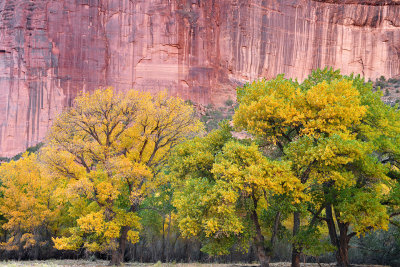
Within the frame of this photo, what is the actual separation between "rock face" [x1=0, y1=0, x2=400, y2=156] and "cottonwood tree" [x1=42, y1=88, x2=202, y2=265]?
129 ft

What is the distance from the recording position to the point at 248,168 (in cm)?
1653

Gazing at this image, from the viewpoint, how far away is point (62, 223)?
32.7 m

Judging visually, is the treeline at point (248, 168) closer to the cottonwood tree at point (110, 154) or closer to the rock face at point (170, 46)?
the cottonwood tree at point (110, 154)

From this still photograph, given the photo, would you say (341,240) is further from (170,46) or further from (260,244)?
(170,46)

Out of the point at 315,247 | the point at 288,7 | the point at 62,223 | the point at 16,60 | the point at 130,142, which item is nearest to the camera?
the point at 315,247

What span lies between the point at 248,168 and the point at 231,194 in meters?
1.24

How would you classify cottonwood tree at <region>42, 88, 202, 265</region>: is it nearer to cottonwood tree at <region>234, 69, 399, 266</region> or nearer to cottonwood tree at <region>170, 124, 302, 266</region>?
cottonwood tree at <region>170, 124, 302, 266</region>

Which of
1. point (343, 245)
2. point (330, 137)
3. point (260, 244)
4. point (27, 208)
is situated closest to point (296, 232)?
point (260, 244)

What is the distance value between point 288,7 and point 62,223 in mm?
53058

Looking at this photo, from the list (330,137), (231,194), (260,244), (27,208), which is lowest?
(27,208)

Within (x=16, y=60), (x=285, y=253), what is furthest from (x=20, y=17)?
(x=285, y=253)

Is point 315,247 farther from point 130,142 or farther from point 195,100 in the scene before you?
point 195,100

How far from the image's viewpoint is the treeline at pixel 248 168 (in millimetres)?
16984

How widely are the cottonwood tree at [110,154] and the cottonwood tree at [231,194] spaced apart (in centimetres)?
436
